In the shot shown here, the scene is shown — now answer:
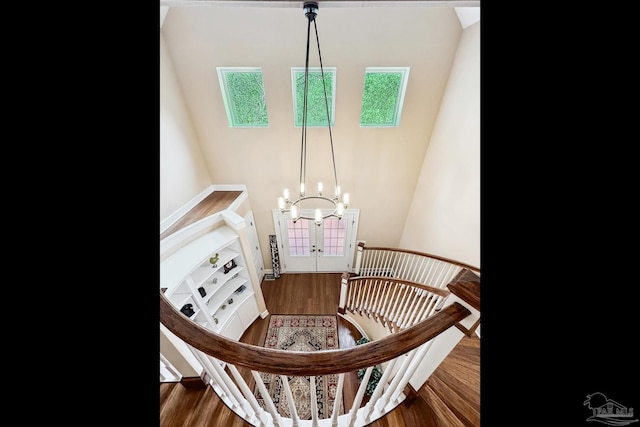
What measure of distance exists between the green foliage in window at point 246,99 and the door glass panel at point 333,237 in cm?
234

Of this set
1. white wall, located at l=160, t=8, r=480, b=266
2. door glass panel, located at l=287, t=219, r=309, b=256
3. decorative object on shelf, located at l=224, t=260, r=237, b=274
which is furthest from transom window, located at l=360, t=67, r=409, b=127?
decorative object on shelf, located at l=224, t=260, r=237, b=274

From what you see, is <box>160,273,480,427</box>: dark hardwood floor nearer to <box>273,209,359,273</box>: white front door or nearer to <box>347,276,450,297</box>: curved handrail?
<box>347,276,450,297</box>: curved handrail

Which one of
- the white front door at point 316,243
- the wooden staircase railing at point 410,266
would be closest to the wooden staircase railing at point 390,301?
the wooden staircase railing at point 410,266

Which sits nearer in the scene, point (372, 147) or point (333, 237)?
point (372, 147)

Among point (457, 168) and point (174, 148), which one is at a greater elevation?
point (174, 148)

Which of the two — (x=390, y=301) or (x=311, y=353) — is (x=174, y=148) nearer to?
(x=311, y=353)

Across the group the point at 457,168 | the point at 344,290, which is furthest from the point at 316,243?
the point at 457,168

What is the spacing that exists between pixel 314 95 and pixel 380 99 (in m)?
1.01

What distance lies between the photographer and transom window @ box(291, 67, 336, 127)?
312 cm

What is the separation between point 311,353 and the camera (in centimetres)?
81

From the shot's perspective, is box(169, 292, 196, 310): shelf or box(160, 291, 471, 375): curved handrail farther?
box(169, 292, 196, 310): shelf

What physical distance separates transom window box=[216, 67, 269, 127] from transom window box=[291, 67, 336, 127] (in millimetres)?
486
